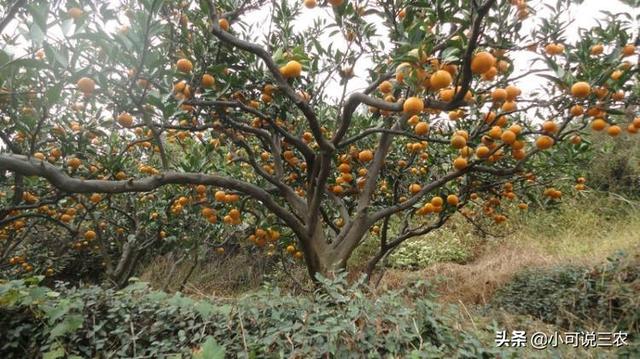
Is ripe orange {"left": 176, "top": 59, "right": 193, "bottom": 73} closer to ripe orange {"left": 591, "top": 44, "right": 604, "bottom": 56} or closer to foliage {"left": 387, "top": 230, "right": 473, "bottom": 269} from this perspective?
ripe orange {"left": 591, "top": 44, "right": 604, "bottom": 56}

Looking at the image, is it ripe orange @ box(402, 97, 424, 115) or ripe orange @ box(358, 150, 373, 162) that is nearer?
ripe orange @ box(402, 97, 424, 115)

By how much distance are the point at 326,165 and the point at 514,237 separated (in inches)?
256

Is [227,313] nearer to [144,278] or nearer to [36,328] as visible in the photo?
[36,328]

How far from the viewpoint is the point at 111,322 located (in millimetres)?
2107

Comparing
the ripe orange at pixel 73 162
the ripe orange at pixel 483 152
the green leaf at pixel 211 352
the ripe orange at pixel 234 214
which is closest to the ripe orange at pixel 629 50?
the ripe orange at pixel 483 152

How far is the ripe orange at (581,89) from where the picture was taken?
1.82 metres

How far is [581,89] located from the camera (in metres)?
1.82

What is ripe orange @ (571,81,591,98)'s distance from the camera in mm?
1817

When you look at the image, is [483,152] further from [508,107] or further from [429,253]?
[429,253]

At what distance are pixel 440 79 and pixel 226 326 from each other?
57.7 inches

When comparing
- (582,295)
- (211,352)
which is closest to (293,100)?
(211,352)

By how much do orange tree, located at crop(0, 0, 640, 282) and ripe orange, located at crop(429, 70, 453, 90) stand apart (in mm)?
11

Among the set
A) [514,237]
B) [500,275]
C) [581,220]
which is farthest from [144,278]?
[581,220]

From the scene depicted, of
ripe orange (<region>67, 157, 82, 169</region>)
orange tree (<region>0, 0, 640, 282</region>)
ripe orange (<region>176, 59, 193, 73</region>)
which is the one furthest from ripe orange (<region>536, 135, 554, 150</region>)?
ripe orange (<region>67, 157, 82, 169</region>)
